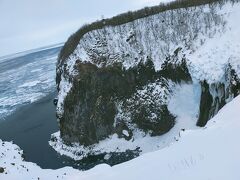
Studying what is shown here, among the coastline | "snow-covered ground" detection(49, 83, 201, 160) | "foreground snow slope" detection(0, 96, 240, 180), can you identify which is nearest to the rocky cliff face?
"snow-covered ground" detection(49, 83, 201, 160)

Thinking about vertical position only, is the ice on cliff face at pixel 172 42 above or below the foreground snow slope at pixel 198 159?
above

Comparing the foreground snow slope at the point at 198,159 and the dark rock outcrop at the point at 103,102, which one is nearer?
the foreground snow slope at the point at 198,159

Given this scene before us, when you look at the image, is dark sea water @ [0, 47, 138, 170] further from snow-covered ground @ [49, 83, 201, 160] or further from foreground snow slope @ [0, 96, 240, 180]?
foreground snow slope @ [0, 96, 240, 180]

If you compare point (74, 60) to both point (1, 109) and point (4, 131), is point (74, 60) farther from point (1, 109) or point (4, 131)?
point (1, 109)

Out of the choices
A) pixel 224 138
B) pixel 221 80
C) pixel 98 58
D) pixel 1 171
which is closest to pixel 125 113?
pixel 98 58

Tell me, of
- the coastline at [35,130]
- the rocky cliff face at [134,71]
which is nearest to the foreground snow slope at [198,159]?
the rocky cliff face at [134,71]

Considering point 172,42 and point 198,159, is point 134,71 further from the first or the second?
point 198,159

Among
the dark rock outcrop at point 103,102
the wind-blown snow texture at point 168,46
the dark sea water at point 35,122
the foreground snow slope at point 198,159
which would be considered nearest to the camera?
the foreground snow slope at point 198,159

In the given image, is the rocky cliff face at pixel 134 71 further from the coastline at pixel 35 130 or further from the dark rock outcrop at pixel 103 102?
the coastline at pixel 35 130

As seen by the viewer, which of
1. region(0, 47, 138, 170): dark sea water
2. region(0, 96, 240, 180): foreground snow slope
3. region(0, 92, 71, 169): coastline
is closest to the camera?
region(0, 96, 240, 180): foreground snow slope
